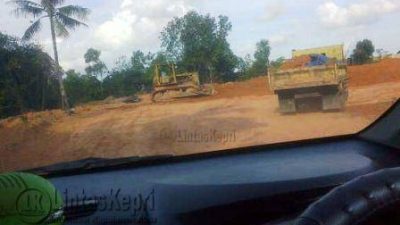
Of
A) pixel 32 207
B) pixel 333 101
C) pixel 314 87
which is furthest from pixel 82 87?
pixel 314 87

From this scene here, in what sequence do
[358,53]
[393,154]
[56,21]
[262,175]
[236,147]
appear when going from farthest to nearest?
[358,53] → [236,147] → [56,21] → [393,154] → [262,175]

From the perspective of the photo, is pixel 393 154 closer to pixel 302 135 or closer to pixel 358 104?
pixel 302 135

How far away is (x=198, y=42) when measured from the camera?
3332 millimetres

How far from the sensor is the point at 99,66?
3.19 m

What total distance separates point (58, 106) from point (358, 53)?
2.08 meters

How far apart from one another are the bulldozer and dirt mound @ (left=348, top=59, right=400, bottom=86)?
4.56 ft

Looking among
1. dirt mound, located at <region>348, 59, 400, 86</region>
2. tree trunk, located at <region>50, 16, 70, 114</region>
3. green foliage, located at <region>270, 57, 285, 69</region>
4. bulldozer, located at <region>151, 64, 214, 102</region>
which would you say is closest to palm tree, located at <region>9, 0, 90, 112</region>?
tree trunk, located at <region>50, 16, 70, 114</region>

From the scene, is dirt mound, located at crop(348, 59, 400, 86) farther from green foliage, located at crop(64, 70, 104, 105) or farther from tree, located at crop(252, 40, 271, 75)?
green foliage, located at crop(64, 70, 104, 105)

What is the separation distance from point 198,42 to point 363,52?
1.32 metres

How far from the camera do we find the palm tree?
10.1ft

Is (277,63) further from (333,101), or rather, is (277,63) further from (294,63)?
(333,101)

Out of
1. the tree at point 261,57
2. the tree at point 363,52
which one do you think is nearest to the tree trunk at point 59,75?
the tree at point 261,57

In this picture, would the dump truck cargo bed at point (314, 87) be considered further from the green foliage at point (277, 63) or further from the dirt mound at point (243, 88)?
the green foliage at point (277, 63)

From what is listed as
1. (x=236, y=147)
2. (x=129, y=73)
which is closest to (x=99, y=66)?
(x=129, y=73)
